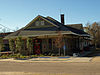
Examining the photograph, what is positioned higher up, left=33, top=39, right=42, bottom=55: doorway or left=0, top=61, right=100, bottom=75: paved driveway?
left=33, top=39, right=42, bottom=55: doorway

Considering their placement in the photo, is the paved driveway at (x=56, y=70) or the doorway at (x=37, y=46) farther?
the doorway at (x=37, y=46)

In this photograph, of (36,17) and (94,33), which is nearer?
(36,17)

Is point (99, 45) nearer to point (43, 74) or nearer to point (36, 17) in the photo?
point (36, 17)

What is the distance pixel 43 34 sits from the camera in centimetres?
2609

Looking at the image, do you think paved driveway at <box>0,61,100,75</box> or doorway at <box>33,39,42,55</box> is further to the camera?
doorway at <box>33,39,42,55</box>

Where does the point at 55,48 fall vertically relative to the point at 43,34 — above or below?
below

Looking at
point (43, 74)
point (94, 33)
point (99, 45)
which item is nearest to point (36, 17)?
point (43, 74)

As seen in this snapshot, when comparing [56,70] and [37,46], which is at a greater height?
[37,46]

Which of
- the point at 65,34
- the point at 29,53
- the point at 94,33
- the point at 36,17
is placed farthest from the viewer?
the point at 94,33

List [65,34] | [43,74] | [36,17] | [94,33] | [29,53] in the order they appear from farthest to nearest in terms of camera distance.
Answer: [94,33] → [36,17] → [29,53] → [65,34] → [43,74]

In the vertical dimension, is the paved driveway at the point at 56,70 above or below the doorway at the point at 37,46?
below

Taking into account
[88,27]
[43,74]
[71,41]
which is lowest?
[43,74]

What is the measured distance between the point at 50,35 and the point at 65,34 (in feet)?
8.53

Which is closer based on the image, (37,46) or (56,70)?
(56,70)
